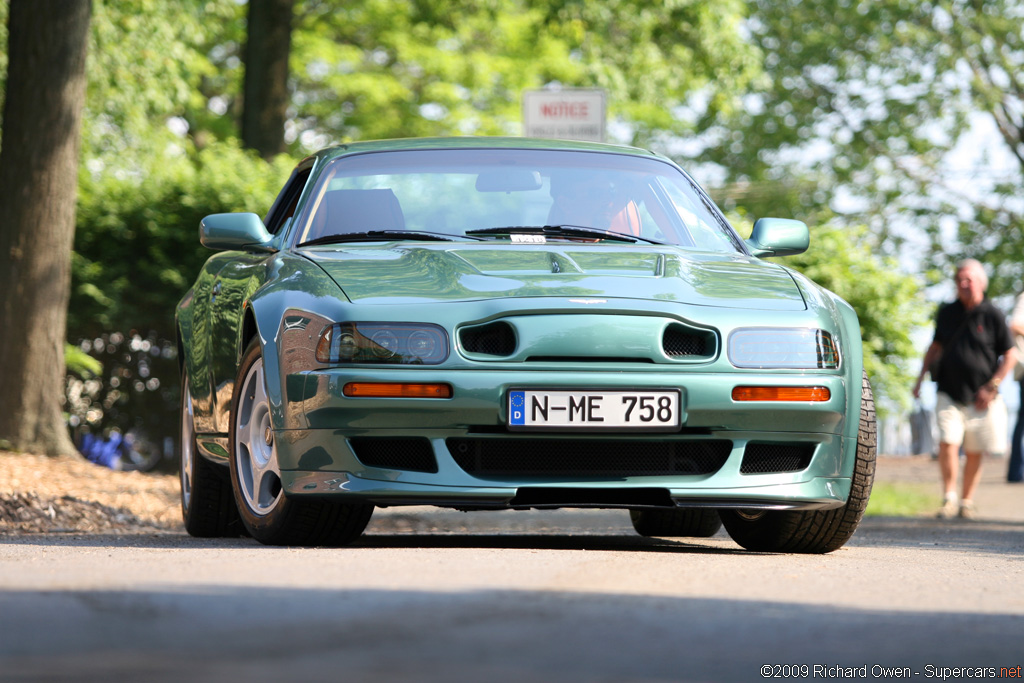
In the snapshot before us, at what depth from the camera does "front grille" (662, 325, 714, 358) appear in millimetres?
5145

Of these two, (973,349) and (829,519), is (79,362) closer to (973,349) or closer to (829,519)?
(973,349)

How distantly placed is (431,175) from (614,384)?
1.77m

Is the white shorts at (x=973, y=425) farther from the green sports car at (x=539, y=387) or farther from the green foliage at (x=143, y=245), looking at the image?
the green sports car at (x=539, y=387)

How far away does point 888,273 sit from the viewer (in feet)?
44.6

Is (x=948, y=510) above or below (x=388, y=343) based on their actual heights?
below

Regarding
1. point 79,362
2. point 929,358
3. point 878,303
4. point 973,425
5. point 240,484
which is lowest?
point 79,362

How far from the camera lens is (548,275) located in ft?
17.4

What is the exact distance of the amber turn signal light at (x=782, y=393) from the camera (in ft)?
16.7

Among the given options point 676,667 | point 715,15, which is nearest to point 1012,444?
point 715,15

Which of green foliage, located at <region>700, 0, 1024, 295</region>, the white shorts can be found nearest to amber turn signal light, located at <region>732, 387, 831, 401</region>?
the white shorts

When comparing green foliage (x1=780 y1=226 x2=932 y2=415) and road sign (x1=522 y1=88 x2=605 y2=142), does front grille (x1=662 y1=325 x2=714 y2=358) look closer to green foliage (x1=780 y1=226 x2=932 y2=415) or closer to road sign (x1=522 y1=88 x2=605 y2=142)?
road sign (x1=522 y1=88 x2=605 y2=142)

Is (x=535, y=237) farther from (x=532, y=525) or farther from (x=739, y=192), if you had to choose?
(x=739, y=192)

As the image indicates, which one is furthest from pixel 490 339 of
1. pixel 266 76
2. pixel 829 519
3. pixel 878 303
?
pixel 266 76

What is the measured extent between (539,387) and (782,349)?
886mm
